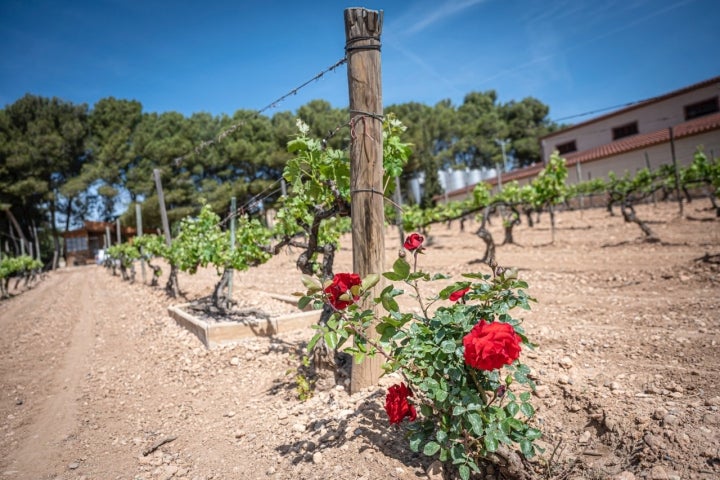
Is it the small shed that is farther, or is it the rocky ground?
the small shed

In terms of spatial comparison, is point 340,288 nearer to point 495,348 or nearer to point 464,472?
point 495,348

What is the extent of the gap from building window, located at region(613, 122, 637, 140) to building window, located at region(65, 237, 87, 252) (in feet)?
151

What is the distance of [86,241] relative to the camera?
1469 inches

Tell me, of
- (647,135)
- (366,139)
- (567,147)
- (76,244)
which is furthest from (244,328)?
(76,244)

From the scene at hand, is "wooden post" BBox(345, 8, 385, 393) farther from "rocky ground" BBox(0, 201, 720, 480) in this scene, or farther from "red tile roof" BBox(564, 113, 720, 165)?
"red tile roof" BBox(564, 113, 720, 165)

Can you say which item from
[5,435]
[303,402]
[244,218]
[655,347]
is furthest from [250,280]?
[655,347]

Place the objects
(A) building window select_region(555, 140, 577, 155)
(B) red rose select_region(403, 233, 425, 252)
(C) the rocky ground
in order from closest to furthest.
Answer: (B) red rose select_region(403, 233, 425, 252)
(C) the rocky ground
(A) building window select_region(555, 140, 577, 155)

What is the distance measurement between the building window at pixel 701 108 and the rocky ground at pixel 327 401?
74.8 ft

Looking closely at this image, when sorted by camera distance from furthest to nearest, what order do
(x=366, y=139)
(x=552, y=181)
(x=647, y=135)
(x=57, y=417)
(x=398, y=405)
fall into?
(x=647, y=135)
(x=552, y=181)
(x=57, y=417)
(x=366, y=139)
(x=398, y=405)

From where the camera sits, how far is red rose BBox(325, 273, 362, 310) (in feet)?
5.53

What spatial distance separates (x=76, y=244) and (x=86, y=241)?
1036mm

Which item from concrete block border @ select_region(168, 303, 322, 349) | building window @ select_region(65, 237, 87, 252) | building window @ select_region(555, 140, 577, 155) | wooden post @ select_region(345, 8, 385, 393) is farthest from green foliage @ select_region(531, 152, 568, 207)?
building window @ select_region(65, 237, 87, 252)

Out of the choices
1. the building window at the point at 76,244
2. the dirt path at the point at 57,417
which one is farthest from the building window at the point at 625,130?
the building window at the point at 76,244

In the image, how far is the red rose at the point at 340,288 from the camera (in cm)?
169
